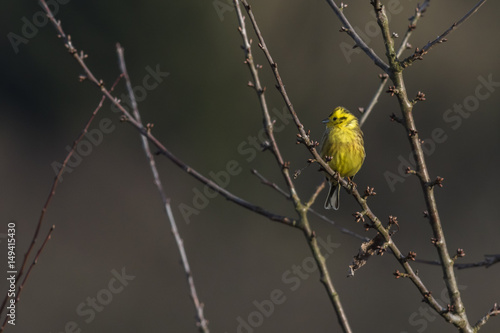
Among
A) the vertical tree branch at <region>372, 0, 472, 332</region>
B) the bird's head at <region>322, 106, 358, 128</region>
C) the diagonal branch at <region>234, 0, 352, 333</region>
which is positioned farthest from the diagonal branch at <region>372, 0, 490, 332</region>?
the bird's head at <region>322, 106, 358, 128</region>

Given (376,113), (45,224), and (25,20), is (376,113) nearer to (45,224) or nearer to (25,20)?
(45,224)

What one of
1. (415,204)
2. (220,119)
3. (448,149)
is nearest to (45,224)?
(220,119)

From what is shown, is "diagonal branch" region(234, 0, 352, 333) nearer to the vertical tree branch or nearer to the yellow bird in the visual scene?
the vertical tree branch

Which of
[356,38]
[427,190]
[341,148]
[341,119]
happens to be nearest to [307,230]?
[427,190]

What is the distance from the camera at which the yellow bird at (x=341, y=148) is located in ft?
12.8

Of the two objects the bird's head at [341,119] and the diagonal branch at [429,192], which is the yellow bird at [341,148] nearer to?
the bird's head at [341,119]

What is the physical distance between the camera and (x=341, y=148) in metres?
3.92

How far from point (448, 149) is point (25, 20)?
26.5 ft

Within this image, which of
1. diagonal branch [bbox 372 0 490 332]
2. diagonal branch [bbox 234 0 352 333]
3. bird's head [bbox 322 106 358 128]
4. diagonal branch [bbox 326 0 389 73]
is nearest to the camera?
diagonal branch [bbox 234 0 352 333]

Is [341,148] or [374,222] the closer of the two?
[374,222]

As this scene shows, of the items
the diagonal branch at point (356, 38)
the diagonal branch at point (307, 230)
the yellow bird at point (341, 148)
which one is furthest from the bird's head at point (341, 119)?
the diagonal branch at point (307, 230)

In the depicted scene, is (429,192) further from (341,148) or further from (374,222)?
(341,148)

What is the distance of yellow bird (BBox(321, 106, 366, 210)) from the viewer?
390cm

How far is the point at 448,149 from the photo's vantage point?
35.3 ft
